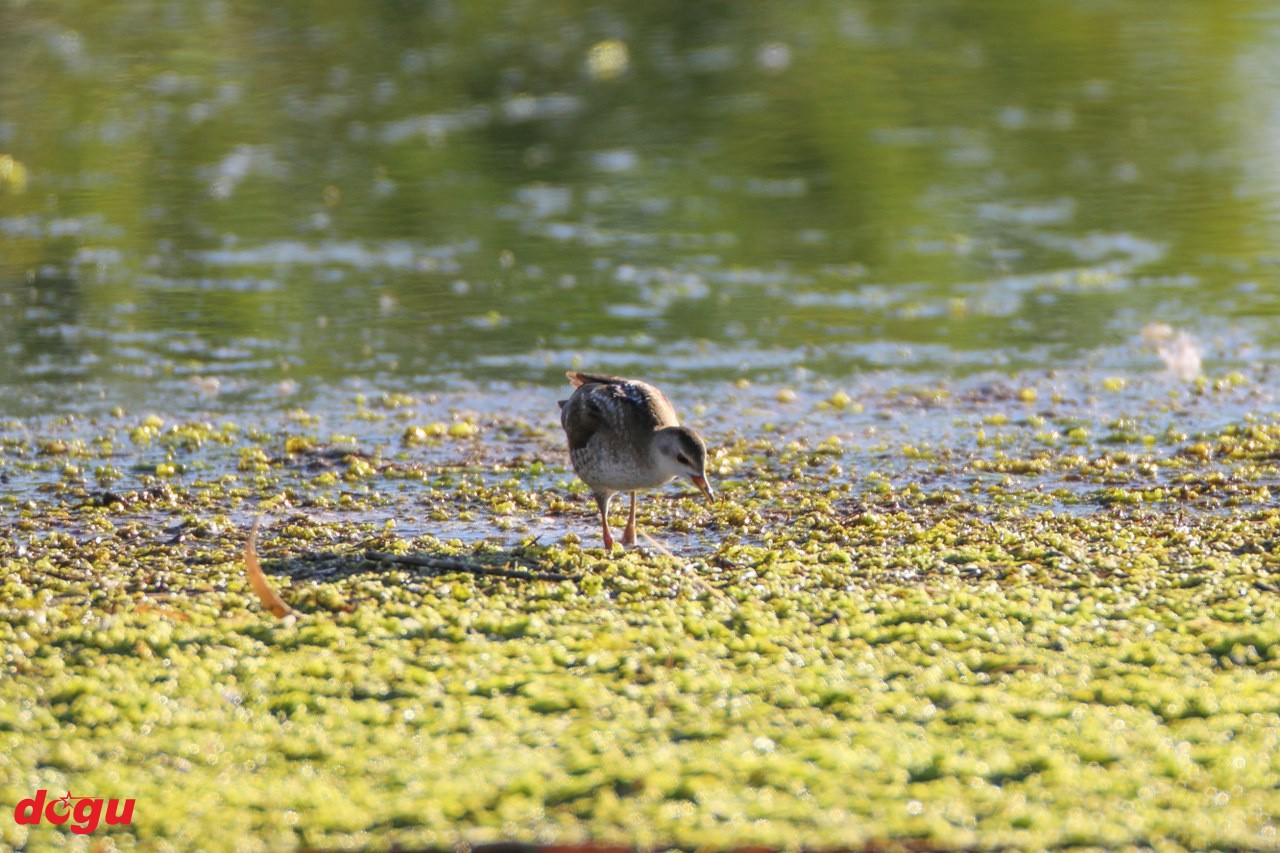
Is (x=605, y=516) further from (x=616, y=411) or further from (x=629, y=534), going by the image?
(x=616, y=411)

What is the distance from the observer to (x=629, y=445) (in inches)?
298

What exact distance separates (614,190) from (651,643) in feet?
33.4

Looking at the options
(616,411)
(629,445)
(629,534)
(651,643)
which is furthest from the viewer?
(629,534)

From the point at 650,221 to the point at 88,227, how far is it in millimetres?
4929

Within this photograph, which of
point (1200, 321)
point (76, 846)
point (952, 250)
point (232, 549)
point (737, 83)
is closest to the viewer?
point (76, 846)

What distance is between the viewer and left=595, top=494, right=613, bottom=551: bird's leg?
764cm

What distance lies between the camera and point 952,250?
1400cm

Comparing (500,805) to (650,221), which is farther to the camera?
(650,221)

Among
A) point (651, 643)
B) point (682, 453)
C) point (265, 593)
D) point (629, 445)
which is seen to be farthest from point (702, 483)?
point (265, 593)

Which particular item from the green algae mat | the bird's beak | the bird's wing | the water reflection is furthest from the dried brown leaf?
the water reflection

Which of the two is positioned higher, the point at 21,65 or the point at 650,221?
the point at 21,65

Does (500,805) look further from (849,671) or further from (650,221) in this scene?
(650,221)

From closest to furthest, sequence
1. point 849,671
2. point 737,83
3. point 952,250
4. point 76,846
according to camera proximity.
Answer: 1. point 76,846
2. point 849,671
3. point 952,250
4. point 737,83

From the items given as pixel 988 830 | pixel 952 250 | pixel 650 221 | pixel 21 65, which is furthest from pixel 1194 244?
pixel 21 65
